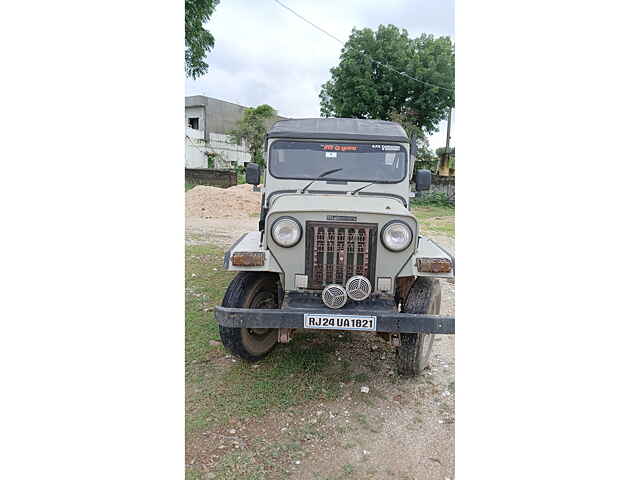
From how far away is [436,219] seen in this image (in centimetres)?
1210

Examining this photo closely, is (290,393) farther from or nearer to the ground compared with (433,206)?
nearer to the ground

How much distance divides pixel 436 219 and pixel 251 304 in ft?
31.9

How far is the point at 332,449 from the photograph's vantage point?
247 centimetres

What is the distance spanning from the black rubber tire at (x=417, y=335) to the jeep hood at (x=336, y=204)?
583 mm

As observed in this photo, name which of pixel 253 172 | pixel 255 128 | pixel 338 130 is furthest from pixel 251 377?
pixel 255 128

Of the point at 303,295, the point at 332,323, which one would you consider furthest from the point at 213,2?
the point at 332,323

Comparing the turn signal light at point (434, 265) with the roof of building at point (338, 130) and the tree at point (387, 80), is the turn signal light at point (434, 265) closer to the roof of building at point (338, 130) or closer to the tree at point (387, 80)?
the roof of building at point (338, 130)

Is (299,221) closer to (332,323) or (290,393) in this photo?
(332,323)

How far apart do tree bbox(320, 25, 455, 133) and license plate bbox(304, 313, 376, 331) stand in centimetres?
1088

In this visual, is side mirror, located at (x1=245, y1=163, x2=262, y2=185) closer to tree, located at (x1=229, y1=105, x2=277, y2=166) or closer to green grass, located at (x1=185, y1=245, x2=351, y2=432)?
green grass, located at (x1=185, y1=245, x2=351, y2=432)

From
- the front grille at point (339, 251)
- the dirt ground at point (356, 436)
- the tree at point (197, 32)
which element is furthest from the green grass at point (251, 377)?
the tree at point (197, 32)

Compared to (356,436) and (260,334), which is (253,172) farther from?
(356,436)

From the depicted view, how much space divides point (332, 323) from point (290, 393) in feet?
2.22

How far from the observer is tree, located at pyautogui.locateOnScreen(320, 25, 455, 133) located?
13.2 meters
